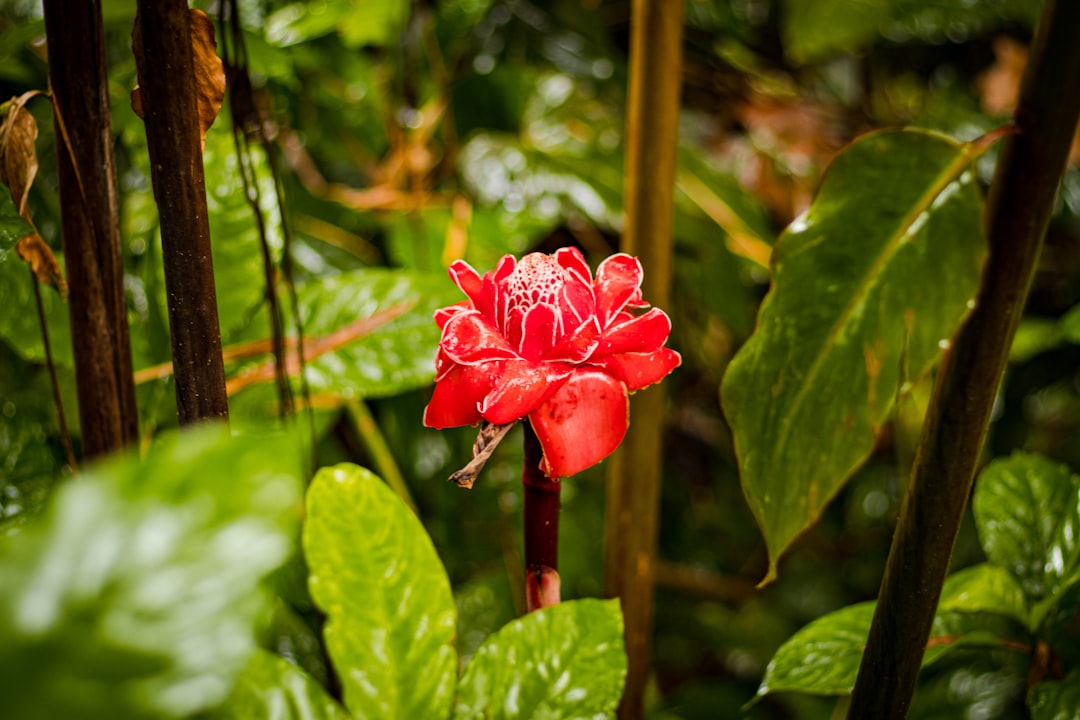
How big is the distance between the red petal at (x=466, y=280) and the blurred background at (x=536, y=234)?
0.33ft

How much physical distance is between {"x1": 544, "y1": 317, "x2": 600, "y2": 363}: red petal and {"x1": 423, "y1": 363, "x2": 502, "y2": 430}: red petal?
23 mm

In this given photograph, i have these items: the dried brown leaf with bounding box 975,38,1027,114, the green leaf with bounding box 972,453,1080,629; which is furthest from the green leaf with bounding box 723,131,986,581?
the dried brown leaf with bounding box 975,38,1027,114

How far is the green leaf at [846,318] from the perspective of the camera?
36cm

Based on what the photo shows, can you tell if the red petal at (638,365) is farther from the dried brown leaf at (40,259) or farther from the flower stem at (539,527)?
the dried brown leaf at (40,259)

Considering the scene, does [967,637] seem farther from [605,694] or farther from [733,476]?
[733,476]

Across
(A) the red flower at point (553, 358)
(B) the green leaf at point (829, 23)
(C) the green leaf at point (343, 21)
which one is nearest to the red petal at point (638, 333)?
(A) the red flower at point (553, 358)

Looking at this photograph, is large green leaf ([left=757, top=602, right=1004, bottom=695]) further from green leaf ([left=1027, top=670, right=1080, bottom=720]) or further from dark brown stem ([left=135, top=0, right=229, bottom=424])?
dark brown stem ([left=135, top=0, right=229, bottom=424])

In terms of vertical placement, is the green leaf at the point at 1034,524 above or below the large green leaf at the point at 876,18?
below

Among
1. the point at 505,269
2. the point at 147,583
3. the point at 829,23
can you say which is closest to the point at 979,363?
the point at 505,269

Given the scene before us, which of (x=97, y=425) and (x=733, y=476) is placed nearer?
(x=97, y=425)

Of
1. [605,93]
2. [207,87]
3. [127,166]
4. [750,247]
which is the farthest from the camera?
[605,93]

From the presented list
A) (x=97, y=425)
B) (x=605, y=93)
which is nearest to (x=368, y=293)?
(x=97, y=425)

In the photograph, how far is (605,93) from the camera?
1.00m

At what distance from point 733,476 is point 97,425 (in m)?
1.00
